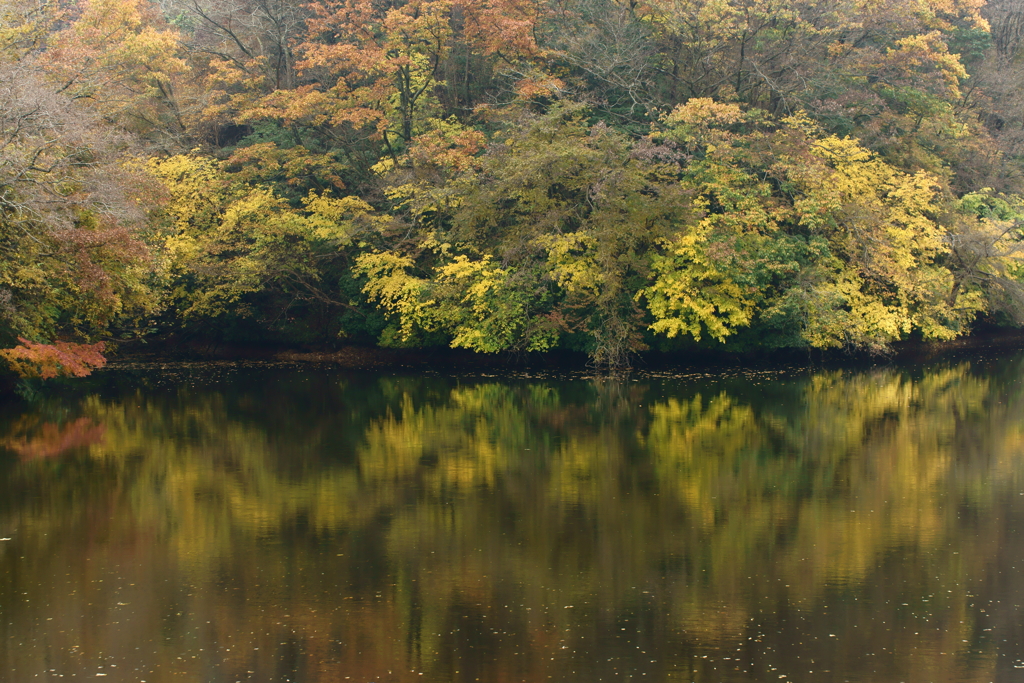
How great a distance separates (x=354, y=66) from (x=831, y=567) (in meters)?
23.6

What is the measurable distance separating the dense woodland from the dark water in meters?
5.89

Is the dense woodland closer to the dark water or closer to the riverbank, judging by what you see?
the riverbank

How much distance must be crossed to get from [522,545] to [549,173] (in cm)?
1609

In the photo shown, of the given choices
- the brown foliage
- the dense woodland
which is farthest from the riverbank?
the brown foliage

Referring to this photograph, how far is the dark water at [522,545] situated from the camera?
833cm

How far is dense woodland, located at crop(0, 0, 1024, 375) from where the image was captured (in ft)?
83.4

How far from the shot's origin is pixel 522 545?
36.7ft

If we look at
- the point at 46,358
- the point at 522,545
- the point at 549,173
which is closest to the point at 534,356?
the point at 549,173

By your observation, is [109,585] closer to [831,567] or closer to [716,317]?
[831,567]

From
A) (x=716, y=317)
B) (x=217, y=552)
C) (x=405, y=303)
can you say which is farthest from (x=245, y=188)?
(x=217, y=552)

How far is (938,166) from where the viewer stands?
2917cm

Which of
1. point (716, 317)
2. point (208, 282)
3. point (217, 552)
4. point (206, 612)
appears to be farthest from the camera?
point (208, 282)

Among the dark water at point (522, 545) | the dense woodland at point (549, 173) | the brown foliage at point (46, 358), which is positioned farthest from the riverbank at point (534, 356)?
the brown foliage at point (46, 358)

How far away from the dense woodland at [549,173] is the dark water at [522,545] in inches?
232
